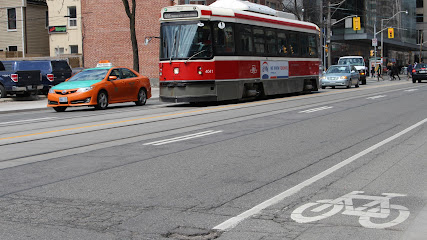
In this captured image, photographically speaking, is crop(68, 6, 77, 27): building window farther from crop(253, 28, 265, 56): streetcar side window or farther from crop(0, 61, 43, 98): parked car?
crop(253, 28, 265, 56): streetcar side window

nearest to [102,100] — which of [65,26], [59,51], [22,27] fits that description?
[65,26]

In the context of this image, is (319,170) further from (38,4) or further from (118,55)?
(38,4)

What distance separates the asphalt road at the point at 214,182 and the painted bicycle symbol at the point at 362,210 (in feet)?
0.04

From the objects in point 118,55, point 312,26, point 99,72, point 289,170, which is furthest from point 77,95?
point 118,55

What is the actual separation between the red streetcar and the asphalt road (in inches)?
288

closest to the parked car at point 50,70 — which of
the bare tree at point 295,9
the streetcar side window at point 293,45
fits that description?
the streetcar side window at point 293,45

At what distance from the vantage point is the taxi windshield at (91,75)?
69.8ft

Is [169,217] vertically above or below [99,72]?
below

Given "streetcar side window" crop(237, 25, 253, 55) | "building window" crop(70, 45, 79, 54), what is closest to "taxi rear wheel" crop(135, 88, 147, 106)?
"streetcar side window" crop(237, 25, 253, 55)

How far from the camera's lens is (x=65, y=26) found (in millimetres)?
51750

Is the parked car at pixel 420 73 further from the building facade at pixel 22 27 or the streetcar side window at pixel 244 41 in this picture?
the building facade at pixel 22 27

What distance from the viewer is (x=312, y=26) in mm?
30781

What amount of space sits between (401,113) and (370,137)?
20.8 feet

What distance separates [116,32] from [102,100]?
30906 mm
